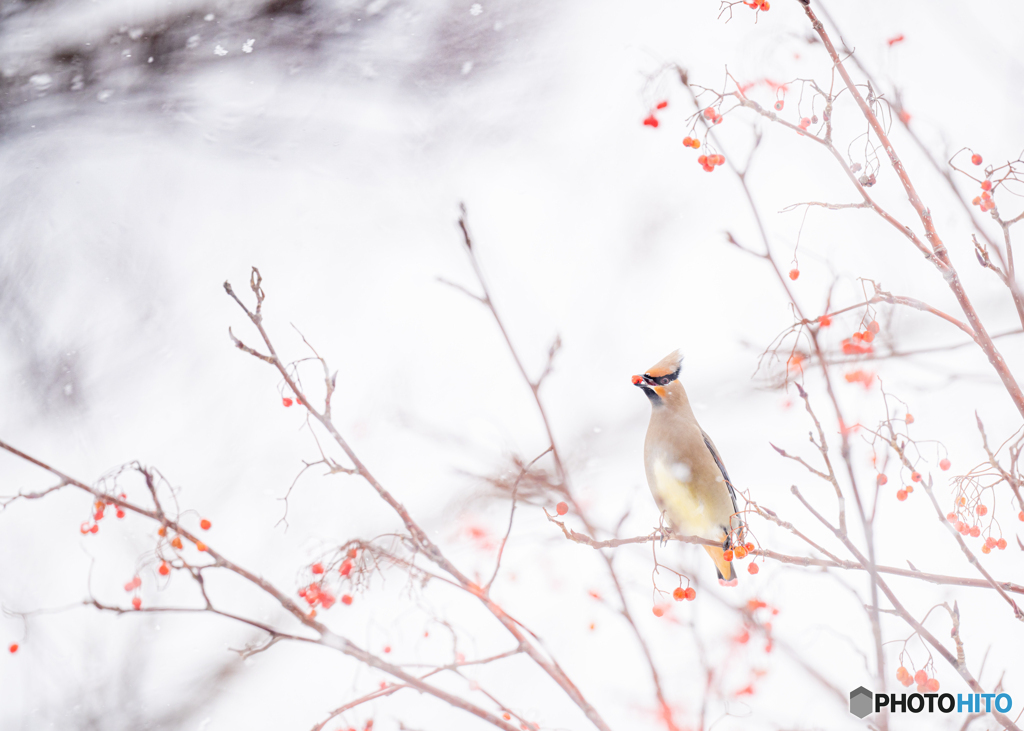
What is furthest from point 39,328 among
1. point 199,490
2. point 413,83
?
point 413,83

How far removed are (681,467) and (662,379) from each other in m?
0.28

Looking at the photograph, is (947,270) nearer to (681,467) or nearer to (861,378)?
(861,378)

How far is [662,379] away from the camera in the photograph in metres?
2.09

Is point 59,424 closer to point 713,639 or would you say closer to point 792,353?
point 713,639

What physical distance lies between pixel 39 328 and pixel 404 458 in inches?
Result: 59.3

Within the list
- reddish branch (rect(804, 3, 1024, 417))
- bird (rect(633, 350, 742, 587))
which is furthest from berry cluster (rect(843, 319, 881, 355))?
bird (rect(633, 350, 742, 587))

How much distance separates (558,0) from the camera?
2.69 metres

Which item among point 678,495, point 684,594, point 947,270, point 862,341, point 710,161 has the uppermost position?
point 710,161

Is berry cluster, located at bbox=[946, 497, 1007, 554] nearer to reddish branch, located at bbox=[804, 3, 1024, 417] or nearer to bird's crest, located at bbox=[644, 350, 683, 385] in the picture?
reddish branch, located at bbox=[804, 3, 1024, 417]

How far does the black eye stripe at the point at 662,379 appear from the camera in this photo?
2049 millimetres

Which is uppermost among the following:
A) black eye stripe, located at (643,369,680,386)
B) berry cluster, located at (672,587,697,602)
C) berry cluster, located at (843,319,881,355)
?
berry cluster, located at (843,319,881,355)

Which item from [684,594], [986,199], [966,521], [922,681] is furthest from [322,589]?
[986,199]

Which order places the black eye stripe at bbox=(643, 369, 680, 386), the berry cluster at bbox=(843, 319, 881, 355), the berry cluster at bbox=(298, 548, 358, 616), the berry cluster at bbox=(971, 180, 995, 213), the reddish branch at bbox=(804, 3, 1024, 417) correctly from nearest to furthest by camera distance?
the reddish branch at bbox=(804, 3, 1024, 417), the berry cluster at bbox=(971, 180, 995, 213), the berry cluster at bbox=(843, 319, 881, 355), the berry cluster at bbox=(298, 548, 358, 616), the black eye stripe at bbox=(643, 369, 680, 386)

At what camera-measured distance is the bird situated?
205 centimetres
